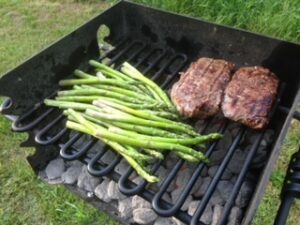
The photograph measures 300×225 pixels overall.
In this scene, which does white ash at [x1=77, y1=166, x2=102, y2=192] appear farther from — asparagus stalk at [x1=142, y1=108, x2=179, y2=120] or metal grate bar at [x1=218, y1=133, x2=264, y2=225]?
metal grate bar at [x1=218, y1=133, x2=264, y2=225]

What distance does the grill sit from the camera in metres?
2.32

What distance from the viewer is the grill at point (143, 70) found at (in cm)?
232

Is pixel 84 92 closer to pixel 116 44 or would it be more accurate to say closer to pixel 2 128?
pixel 116 44

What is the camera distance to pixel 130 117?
7.85 ft

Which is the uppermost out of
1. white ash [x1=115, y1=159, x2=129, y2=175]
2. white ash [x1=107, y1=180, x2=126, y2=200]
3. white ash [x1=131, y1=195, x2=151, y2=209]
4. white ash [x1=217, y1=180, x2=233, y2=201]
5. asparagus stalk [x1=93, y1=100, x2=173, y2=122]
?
asparagus stalk [x1=93, y1=100, x2=173, y2=122]

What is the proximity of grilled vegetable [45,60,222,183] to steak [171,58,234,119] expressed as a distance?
0.10 metres

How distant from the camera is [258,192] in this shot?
6.06 ft

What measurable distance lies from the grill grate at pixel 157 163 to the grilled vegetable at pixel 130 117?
85 millimetres

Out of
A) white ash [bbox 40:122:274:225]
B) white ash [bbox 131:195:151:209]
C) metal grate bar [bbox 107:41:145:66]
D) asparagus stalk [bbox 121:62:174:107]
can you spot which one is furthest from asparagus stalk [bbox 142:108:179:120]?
metal grate bar [bbox 107:41:145:66]

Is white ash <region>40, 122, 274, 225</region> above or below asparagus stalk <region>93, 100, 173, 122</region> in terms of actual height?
below

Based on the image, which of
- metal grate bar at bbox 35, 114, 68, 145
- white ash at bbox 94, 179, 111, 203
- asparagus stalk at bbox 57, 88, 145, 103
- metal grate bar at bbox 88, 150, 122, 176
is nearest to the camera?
metal grate bar at bbox 88, 150, 122, 176

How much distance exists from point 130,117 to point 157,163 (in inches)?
13.5

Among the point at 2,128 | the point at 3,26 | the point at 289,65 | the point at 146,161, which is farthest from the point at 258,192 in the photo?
the point at 3,26

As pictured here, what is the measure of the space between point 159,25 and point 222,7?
5.36 ft
